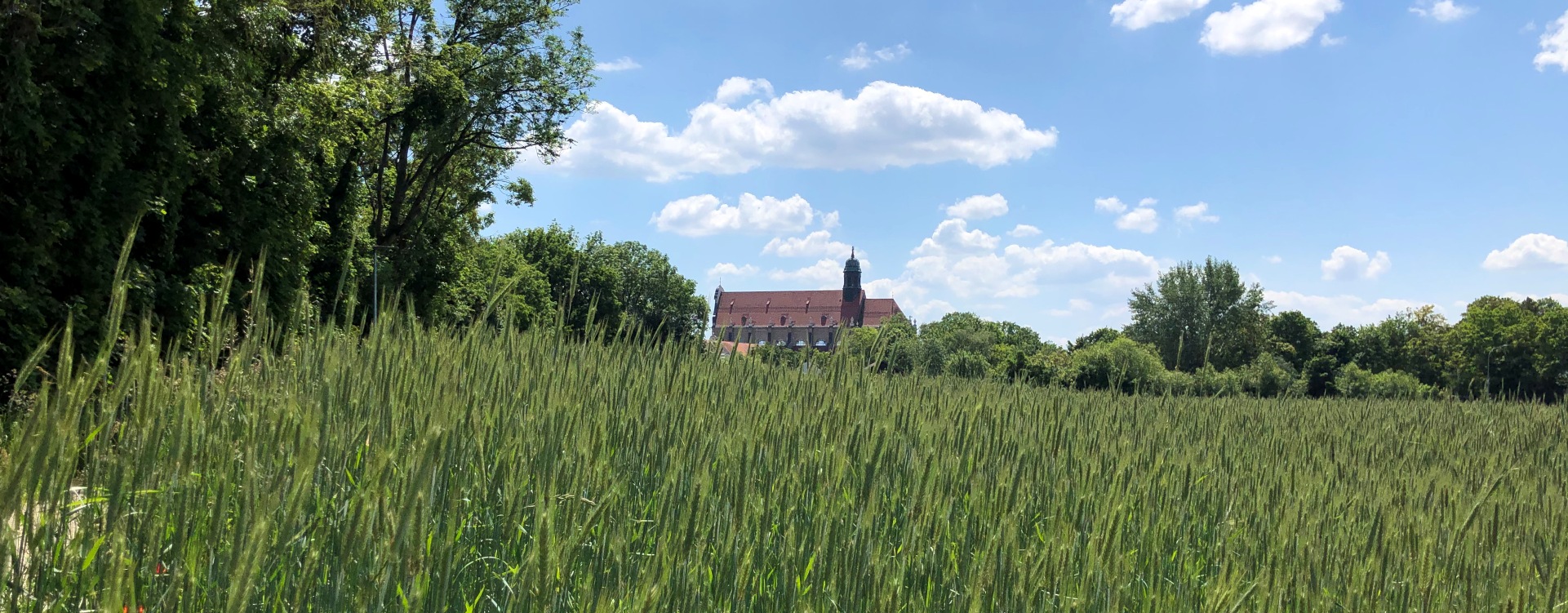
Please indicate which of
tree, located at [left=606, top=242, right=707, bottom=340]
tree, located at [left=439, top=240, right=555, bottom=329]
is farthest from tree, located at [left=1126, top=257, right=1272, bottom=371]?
tree, located at [left=439, top=240, right=555, bottom=329]

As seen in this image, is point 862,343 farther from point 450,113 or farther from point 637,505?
point 450,113

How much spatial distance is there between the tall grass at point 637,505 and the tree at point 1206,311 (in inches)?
2806

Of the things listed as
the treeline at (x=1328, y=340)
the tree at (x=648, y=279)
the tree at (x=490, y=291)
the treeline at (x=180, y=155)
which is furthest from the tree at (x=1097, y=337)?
the treeline at (x=180, y=155)

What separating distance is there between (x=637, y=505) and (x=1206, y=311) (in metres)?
77.2

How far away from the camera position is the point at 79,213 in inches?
339

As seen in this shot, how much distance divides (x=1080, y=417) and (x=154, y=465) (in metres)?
4.09

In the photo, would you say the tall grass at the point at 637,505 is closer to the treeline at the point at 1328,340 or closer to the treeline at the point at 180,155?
the treeline at the point at 180,155

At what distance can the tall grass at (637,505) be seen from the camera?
1.23 meters

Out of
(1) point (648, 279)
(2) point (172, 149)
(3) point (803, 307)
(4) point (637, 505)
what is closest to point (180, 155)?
(2) point (172, 149)

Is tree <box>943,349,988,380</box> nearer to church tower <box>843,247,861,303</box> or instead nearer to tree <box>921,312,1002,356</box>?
tree <box>921,312,1002,356</box>

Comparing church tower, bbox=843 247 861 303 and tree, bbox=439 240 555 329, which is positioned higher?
church tower, bbox=843 247 861 303

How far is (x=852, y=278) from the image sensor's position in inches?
5089

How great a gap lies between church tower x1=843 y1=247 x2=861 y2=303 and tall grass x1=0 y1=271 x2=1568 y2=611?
12410 cm

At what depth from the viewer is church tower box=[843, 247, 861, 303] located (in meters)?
128
